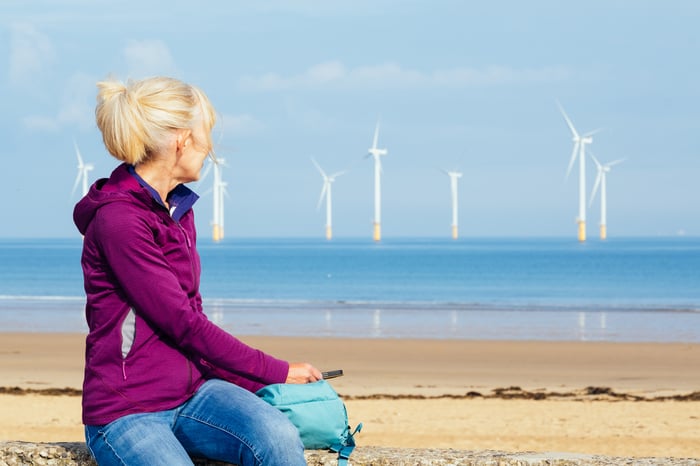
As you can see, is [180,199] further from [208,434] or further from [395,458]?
[395,458]

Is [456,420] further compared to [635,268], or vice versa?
[635,268]

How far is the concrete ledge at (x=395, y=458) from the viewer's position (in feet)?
12.6

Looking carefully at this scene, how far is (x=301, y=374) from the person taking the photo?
3.69m

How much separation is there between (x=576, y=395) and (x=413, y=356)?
518 cm

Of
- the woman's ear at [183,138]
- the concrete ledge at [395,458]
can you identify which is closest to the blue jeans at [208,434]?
the concrete ledge at [395,458]

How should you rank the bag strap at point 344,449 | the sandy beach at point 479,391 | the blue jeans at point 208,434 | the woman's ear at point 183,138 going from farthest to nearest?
1. the sandy beach at point 479,391
2. the bag strap at point 344,449
3. the woman's ear at point 183,138
4. the blue jeans at point 208,434

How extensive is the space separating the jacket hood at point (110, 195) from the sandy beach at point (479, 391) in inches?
251

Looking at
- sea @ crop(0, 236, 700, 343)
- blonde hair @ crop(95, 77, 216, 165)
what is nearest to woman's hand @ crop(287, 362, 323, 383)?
blonde hair @ crop(95, 77, 216, 165)

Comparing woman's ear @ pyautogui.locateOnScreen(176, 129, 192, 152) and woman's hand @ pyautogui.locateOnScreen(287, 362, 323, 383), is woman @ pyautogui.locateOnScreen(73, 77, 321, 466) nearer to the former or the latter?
woman's ear @ pyautogui.locateOnScreen(176, 129, 192, 152)

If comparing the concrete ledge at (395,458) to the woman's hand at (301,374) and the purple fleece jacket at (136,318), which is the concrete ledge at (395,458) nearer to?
the woman's hand at (301,374)

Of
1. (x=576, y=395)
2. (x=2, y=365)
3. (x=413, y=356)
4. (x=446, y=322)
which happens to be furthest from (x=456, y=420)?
(x=446, y=322)

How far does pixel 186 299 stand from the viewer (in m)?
3.41

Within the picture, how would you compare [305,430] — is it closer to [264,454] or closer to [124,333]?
[264,454]

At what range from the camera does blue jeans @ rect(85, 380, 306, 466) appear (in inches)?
130
